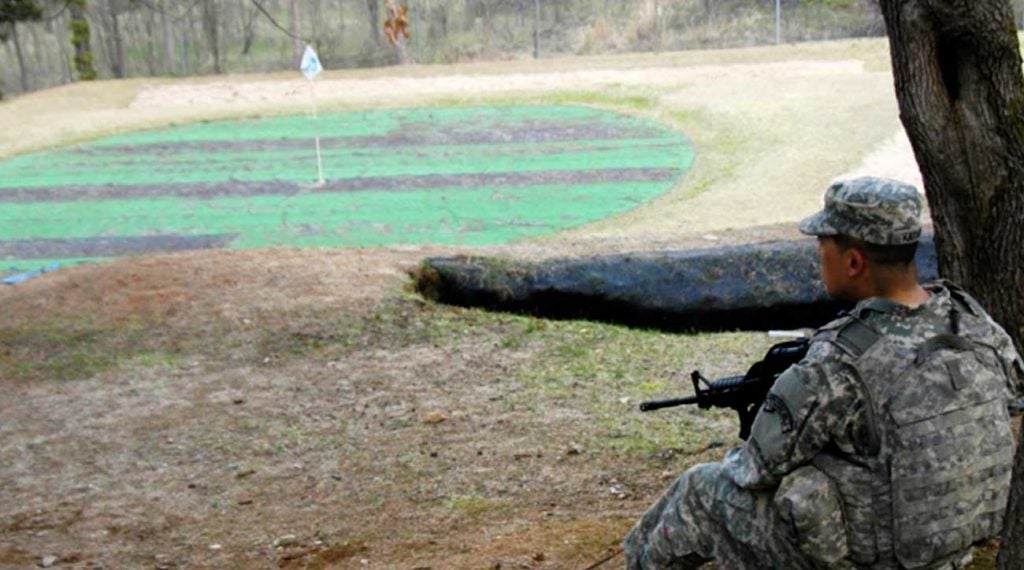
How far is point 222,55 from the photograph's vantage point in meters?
36.0

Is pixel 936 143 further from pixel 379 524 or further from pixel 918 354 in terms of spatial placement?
pixel 379 524

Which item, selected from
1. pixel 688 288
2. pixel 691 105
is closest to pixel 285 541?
pixel 688 288

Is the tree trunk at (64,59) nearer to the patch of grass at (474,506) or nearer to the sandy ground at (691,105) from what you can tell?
the sandy ground at (691,105)

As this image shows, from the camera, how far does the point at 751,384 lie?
10.5 ft

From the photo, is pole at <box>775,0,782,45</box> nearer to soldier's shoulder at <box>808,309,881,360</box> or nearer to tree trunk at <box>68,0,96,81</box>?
tree trunk at <box>68,0,96,81</box>

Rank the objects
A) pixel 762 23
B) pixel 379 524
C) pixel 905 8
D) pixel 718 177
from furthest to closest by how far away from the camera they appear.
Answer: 1. pixel 762 23
2. pixel 718 177
3. pixel 379 524
4. pixel 905 8

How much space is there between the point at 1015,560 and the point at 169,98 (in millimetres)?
27658

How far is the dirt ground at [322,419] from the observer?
16.2ft

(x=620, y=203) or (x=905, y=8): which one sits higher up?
(x=905, y=8)

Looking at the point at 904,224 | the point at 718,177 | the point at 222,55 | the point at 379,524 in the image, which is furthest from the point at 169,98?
the point at 904,224

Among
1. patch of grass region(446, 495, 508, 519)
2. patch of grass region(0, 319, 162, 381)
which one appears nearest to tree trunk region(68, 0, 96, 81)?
patch of grass region(0, 319, 162, 381)

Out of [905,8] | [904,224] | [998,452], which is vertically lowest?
[998,452]

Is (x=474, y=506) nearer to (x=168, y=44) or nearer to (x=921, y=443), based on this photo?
(x=921, y=443)

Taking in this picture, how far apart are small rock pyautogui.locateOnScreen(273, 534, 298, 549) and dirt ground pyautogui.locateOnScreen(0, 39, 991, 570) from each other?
0.02 m
